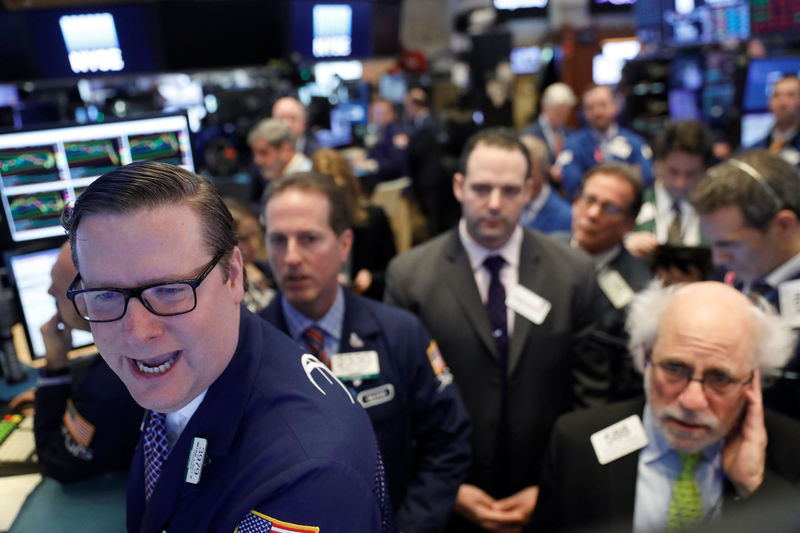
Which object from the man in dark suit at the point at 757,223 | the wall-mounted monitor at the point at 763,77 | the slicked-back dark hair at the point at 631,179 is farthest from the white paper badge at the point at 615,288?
the wall-mounted monitor at the point at 763,77

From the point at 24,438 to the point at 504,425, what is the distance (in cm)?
152

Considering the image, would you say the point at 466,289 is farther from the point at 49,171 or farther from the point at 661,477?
the point at 49,171

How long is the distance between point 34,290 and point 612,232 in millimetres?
2167

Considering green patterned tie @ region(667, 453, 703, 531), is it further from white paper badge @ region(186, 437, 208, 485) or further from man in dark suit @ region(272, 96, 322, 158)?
man in dark suit @ region(272, 96, 322, 158)

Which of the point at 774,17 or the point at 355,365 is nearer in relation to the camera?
the point at 355,365

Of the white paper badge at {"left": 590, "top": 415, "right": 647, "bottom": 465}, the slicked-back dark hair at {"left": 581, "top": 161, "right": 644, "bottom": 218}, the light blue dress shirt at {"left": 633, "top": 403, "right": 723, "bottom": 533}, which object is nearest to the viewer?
the light blue dress shirt at {"left": 633, "top": 403, "right": 723, "bottom": 533}

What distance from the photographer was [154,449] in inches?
46.5

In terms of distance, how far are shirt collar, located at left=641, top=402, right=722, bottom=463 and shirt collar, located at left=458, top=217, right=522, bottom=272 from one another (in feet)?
2.41

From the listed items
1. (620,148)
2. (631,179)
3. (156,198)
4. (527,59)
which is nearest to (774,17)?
(620,148)

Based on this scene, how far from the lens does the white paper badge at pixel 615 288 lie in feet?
7.82

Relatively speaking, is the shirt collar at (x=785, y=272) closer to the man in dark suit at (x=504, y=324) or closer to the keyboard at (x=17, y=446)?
the man in dark suit at (x=504, y=324)

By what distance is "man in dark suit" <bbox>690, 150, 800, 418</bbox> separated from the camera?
196 centimetres

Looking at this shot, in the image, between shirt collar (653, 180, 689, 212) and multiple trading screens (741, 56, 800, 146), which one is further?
multiple trading screens (741, 56, 800, 146)

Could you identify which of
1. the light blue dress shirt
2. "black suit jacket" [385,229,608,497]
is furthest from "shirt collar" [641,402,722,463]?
"black suit jacket" [385,229,608,497]
